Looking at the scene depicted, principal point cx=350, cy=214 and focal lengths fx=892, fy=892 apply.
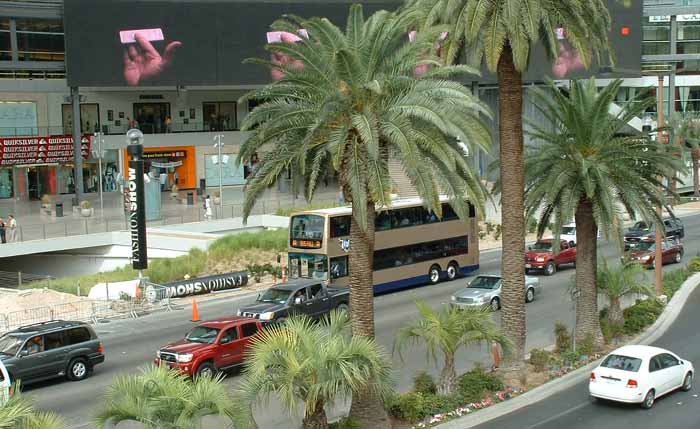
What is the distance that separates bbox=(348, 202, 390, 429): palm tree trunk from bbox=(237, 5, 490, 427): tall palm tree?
0.9 inches

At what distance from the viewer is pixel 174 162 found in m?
71.8

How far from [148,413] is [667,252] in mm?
35328

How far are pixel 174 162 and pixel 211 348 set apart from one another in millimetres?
48997

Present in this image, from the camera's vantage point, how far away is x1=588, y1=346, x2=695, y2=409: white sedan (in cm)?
2088

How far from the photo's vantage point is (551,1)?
23.5 meters

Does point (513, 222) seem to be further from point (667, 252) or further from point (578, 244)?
point (667, 252)

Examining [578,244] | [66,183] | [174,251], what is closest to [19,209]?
[66,183]

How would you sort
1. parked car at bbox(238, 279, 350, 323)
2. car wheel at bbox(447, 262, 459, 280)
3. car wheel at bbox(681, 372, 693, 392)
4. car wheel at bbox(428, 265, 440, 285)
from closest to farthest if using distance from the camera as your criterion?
car wheel at bbox(681, 372, 693, 392), parked car at bbox(238, 279, 350, 323), car wheel at bbox(428, 265, 440, 285), car wheel at bbox(447, 262, 459, 280)

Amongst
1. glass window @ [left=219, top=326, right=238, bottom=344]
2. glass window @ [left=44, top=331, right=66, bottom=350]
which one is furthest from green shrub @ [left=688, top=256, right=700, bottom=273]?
glass window @ [left=44, top=331, right=66, bottom=350]

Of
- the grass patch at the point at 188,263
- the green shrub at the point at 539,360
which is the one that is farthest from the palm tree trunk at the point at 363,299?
the grass patch at the point at 188,263

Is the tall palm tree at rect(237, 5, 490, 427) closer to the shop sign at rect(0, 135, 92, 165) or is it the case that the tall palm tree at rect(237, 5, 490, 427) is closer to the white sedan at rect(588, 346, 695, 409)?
the white sedan at rect(588, 346, 695, 409)

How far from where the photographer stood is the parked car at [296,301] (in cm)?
2973

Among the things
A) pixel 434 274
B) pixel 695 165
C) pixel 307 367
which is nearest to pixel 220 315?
pixel 434 274

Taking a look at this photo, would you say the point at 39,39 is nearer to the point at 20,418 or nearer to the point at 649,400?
the point at 649,400
